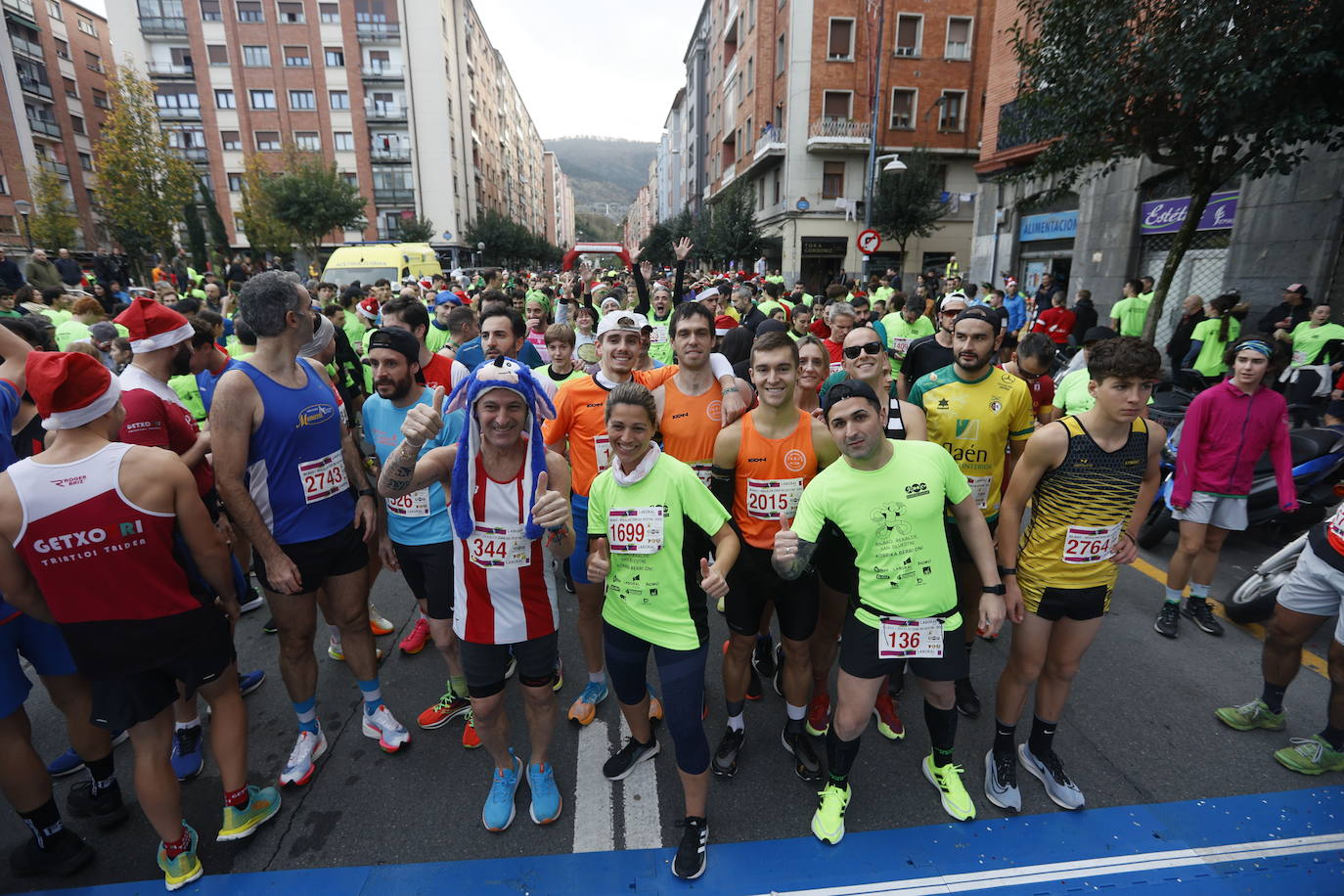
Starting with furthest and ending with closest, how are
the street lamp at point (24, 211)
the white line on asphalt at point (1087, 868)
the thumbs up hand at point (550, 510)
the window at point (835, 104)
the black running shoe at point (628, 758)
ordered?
the window at point (835, 104), the street lamp at point (24, 211), the black running shoe at point (628, 758), the white line on asphalt at point (1087, 868), the thumbs up hand at point (550, 510)

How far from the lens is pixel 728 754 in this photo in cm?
329

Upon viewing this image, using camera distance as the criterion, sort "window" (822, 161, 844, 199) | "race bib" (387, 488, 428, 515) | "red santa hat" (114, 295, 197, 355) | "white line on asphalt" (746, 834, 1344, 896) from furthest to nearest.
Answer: "window" (822, 161, 844, 199)
"red santa hat" (114, 295, 197, 355)
"race bib" (387, 488, 428, 515)
"white line on asphalt" (746, 834, 1344, 896)

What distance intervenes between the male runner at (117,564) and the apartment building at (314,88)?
5059 centimetres

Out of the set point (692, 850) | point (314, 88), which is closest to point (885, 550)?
point (692, 850)

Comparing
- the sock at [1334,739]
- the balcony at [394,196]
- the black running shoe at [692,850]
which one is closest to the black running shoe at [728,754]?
the black running shoe at [692,850]

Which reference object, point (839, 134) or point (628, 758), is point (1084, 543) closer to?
point (628, 758)

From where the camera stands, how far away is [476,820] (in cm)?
303

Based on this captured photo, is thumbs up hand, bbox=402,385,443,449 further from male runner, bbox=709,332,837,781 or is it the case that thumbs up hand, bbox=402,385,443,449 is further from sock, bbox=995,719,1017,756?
sock, bbox=995,719,1017,756

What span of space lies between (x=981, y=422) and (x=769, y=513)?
1.40 m

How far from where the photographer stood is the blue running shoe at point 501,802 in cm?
294

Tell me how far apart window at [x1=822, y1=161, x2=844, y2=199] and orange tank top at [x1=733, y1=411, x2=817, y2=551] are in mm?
32868

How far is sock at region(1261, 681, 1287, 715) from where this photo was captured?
342 centimetres

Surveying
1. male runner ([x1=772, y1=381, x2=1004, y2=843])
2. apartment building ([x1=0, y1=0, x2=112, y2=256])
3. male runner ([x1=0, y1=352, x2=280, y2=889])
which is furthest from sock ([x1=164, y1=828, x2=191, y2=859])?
apartment building ([x1=0, y1=0, x2=112, y2=256])

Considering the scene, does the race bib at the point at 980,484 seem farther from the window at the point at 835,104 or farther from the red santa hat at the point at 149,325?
the window at the point at 835,104
